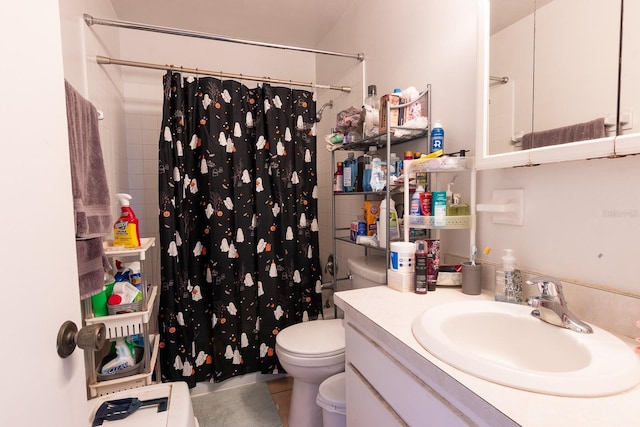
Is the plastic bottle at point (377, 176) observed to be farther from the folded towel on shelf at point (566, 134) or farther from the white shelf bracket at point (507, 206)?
the folded towel on shelf at point (566, 134)

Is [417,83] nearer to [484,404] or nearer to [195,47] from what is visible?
[484,404]

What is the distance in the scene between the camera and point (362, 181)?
1.58 m

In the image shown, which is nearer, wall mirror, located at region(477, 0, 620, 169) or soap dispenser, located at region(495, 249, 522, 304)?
wall mirror, located at region(477, 0, 620, 169)

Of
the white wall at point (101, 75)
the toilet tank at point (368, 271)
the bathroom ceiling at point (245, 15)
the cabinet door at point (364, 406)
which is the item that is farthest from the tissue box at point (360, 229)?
the bathroom ceiling at point (245, 15)

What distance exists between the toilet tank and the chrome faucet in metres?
0.59

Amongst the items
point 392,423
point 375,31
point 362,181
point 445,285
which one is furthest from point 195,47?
point 392,423

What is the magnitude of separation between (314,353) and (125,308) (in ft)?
2.63

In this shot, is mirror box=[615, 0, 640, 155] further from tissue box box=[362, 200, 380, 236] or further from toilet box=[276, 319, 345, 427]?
toilet box=[276, 319, 345, 427]

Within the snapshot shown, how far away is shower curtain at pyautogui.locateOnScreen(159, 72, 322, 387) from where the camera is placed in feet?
5.67

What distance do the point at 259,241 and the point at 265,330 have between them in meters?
0.56

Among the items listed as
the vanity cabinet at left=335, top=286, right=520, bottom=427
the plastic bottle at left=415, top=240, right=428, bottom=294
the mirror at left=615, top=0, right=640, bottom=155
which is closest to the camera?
the vanity cabinet at left=335, top=286, right=520, bottom=427

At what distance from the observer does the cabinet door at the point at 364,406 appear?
30.8 inches

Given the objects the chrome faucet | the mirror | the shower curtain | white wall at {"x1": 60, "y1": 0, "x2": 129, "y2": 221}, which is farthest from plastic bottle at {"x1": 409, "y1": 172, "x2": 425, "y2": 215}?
white wall at {"x1": 60, "y1": 0, "x2": 129, "y2": 221}

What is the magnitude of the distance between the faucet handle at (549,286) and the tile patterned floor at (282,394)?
142cm
